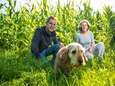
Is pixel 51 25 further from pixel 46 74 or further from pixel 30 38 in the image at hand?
pixel 30 38

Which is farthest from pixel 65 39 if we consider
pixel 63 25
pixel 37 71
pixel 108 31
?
pixel 37 71

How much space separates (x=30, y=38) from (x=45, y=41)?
5.09 feet

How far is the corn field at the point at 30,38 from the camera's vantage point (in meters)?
6.02

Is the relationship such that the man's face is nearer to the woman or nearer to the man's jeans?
the man's jeans

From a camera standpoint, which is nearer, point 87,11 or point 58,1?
point 58,1

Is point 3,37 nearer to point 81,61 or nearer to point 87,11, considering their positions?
point 87,11

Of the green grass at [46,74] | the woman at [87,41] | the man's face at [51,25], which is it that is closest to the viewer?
the green grass at [46,74]

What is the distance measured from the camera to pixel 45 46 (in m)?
7.85

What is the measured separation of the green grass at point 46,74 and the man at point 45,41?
242mm

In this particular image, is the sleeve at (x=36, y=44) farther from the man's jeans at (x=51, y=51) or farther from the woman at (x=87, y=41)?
the woman at (x=87, y=41)

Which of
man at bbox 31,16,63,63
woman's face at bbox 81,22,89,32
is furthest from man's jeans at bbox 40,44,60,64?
woman's face at bbox 81,22,89,32

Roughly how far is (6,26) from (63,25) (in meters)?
1.43

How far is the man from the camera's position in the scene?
7.43 meters

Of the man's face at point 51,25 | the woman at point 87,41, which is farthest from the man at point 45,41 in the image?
the woman at point 87,41
